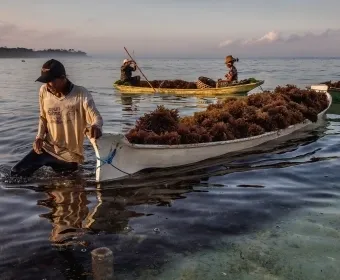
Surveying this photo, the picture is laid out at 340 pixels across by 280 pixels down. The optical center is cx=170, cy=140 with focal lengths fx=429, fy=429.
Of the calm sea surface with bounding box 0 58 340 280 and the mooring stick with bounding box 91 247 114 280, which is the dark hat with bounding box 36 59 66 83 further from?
the mooring stick with bounding box 91 247 114 280

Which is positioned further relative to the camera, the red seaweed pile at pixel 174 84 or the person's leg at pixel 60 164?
the red seaweed pile at pixel 174 84

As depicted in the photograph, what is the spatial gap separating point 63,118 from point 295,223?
444 cm

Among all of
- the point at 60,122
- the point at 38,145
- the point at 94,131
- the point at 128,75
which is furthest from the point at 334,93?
the point at 38,145

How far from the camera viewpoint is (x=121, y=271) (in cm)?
530

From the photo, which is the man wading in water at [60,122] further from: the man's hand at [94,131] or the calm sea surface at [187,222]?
the calm sea surface at [187,222]

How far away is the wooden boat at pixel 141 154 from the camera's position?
8.33 metres

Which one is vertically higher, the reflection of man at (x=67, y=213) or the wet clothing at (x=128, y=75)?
the wet clothing at (x=128, y=75)

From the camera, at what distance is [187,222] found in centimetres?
691

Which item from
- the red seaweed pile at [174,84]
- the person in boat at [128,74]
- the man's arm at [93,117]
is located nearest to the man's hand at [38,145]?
the man's arm at [93,117]

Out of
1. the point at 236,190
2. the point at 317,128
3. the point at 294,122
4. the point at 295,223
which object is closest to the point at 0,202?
the point at 236,190

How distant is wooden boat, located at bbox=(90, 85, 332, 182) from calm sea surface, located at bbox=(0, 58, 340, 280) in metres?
0.32

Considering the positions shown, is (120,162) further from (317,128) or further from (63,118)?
(317,128)

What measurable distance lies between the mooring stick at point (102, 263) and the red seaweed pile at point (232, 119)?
447 centimetres

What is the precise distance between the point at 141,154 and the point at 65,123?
1897 mm
